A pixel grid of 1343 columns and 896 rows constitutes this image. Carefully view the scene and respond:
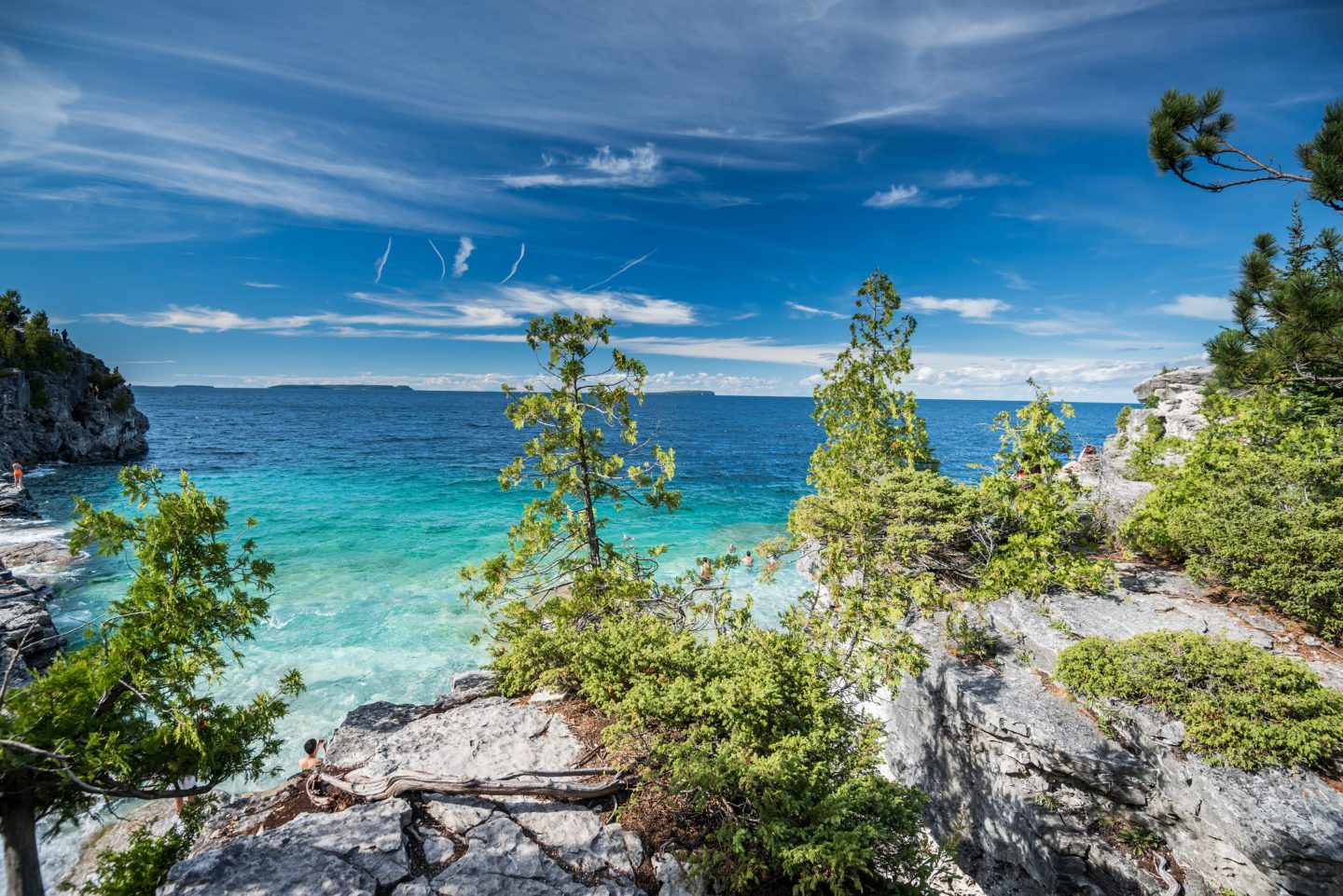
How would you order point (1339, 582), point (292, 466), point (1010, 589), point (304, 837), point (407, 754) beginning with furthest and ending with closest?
point (292, 466), point (1010, 589), point (1339, 582), point (407, 754), point (304, 837)

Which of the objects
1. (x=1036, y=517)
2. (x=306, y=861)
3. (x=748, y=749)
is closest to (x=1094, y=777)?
(x=1036, y=517)

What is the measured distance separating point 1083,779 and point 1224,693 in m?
2.16

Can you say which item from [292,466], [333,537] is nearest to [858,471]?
[333,537]

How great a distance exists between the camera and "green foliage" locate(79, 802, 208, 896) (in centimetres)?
515

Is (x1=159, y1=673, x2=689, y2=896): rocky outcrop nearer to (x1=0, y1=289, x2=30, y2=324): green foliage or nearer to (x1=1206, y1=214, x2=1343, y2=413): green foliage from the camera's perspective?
(x1=1206, y1=214, x2=1343, y2=413): green foliage

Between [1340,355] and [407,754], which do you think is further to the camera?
[1340,355]

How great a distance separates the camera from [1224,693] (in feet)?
22.9

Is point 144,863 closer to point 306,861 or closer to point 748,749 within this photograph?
point 306,861

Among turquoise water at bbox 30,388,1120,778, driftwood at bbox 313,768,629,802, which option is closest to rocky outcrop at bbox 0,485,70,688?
turquoise water at bbox 30,388,1120,778

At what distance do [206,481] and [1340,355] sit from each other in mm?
62388

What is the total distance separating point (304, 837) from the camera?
5.23 m

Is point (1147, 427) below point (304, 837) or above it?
above

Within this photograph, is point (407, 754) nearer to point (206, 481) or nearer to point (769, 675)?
point (769, 675)

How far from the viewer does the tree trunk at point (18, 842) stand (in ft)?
13.8
